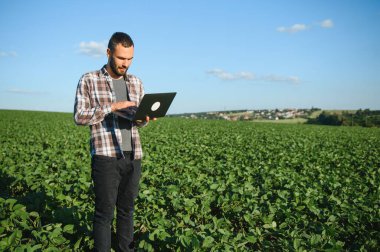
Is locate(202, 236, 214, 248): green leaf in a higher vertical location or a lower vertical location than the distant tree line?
lower

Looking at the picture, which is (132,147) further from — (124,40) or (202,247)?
(202,247)

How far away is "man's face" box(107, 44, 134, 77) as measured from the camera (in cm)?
243

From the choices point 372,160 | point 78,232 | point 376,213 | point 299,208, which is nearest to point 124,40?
point 78,232

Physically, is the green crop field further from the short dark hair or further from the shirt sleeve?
the short dark hair

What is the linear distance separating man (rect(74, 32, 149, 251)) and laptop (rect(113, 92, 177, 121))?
70 millimetres

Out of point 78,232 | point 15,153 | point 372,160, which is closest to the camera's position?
A: point 78,232

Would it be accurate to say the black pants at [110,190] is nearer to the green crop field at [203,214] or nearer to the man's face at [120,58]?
the green crop field at [203,214]

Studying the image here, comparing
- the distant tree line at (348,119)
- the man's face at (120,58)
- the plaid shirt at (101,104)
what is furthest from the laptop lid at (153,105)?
the distant tree line at (348,119)

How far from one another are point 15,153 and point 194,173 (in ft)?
16.5

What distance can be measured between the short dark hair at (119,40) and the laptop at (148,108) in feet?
1.61

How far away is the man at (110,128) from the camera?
2.44m

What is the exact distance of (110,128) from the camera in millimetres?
2604

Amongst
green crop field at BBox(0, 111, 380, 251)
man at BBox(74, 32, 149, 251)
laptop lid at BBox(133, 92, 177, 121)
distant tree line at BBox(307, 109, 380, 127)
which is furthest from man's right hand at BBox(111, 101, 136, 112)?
distant tree line at BBox(307, 109, 380, 127)

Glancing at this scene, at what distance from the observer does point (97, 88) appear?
2557 millimetres
